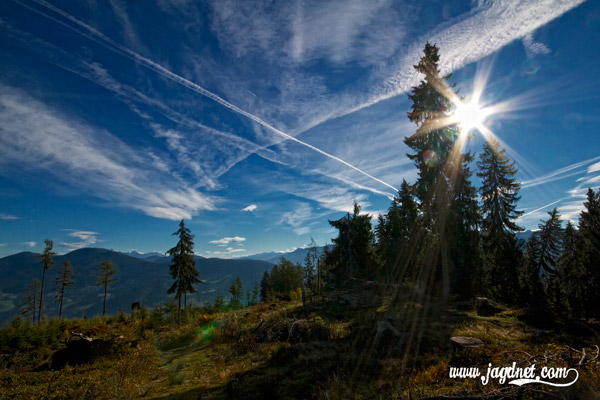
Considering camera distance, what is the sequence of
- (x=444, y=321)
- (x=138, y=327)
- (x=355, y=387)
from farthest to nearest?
(x=138, y=327)
(x=444, y=321)
(x=355, y=387)

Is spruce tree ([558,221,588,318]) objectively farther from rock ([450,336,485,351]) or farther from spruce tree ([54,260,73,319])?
spruce tree ([54,260,73,319])

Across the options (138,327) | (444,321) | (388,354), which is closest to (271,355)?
(388,354)

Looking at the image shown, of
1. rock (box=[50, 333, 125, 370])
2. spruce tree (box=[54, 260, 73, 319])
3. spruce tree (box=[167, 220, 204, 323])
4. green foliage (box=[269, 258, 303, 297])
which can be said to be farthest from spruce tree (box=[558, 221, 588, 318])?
spruce tree (box=[54, 260, 73, 319])

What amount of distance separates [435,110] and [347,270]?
68.7 feet

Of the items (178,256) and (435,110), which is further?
(178,256)

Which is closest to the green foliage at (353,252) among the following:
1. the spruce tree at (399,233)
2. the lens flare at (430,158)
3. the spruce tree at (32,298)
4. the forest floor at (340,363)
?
the spruce tree at (399,233)

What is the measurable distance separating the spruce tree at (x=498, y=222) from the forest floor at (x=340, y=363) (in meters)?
10.0

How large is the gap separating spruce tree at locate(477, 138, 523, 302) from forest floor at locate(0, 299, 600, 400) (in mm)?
10000

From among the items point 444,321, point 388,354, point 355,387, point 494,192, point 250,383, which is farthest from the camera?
point 494,192

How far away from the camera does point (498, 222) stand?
23.6m

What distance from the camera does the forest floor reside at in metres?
5.84

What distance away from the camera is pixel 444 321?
42.7 feet

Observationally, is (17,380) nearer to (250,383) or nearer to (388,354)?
(250,383)

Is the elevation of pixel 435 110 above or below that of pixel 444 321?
above
